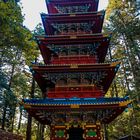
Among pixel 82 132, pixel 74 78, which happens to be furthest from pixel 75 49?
pixel 82 132

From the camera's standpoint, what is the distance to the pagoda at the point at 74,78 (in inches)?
592

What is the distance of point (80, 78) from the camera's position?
17.8 metres

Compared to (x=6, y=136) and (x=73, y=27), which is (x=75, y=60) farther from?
(x=6, y=136)

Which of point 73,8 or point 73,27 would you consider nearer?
point 73,27

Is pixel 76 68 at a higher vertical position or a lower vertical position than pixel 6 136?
higher

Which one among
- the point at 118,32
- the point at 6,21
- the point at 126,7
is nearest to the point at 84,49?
the point at 6,21

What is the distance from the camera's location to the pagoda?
15.0 m

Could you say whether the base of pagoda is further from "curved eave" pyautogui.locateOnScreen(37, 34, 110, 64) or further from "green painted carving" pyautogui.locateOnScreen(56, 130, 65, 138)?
"curved eave" pyautogui.locateOnScreen(37, 34, 110, 64)

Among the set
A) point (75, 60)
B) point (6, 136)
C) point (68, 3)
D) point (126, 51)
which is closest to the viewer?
point (6, 136)

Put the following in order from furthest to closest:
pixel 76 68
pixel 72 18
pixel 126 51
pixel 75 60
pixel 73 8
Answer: pixel 126 51, pixel 73 8, pixel 72 18, pixel 75 60, pixel 76 68

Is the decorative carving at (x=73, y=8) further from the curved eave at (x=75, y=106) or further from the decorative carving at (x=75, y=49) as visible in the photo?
the curved eave at (x=75, y=106)

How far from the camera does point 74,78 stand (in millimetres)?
17938

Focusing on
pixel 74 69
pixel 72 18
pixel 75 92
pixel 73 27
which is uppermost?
pixel 72 18

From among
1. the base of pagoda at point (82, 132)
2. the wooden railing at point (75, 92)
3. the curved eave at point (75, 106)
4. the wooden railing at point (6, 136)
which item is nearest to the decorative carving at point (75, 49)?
the wooden railing at point (75, 92)
